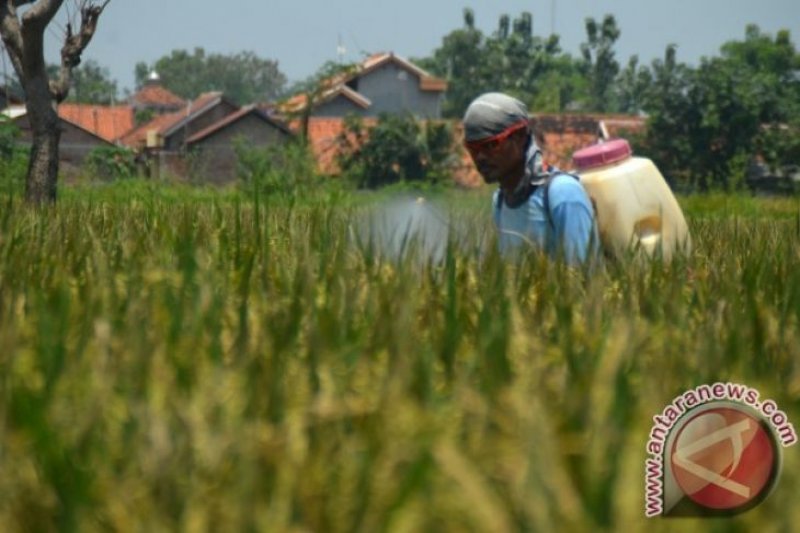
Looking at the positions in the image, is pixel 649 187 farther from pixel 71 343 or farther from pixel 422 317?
pixel 71 343

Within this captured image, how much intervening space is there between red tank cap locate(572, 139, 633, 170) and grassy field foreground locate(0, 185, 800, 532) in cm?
150

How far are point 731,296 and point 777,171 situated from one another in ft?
144

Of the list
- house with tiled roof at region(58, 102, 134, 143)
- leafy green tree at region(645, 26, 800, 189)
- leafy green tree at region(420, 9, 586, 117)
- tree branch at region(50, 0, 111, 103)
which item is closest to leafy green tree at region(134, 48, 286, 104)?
leafy green tree at region(420, 9, 586, 117)

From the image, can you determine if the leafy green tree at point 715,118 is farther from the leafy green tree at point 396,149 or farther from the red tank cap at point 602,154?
the red tank cap at point 602,154

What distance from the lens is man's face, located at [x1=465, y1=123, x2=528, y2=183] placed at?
3.96m

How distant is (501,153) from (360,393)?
2.43 m

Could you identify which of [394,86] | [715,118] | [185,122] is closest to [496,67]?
[394,86]

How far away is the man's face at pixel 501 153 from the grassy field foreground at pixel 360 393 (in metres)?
1.45

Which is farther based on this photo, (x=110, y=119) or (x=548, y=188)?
(x=110, y=119)

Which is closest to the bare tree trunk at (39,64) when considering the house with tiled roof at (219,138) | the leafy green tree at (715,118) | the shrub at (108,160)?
the shrub at (108,160)

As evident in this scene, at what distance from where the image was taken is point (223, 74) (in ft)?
538

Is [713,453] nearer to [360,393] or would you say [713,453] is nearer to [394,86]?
[360,393]

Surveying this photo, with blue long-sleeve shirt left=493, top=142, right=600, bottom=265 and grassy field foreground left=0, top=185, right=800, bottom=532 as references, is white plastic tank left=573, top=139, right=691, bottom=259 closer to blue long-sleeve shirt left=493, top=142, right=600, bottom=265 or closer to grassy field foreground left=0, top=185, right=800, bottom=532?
blue long-sleeve shirt left=493, top=142, right=600, bottom=265

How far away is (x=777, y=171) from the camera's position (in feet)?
147
